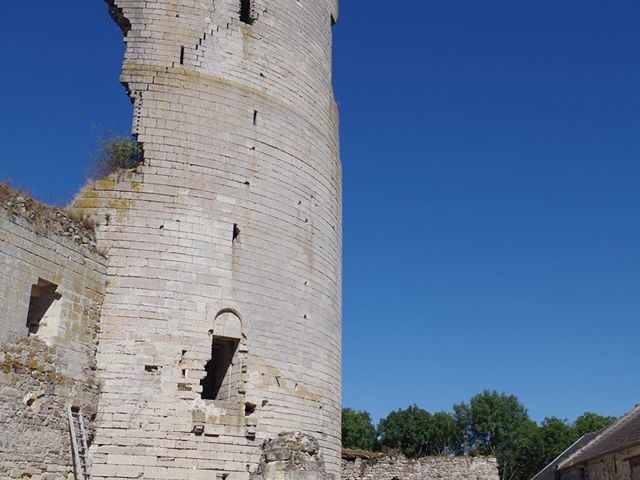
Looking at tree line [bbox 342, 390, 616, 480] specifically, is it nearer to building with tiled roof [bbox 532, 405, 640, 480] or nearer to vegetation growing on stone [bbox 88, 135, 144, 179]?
building with tiled roof [bbox 532, 405, 640, 480]

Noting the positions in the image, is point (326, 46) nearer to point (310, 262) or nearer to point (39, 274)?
point (310, 262)

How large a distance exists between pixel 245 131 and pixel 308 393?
4.89m

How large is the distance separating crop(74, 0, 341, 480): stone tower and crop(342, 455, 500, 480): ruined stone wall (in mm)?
6806

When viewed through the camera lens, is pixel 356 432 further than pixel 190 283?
Yes

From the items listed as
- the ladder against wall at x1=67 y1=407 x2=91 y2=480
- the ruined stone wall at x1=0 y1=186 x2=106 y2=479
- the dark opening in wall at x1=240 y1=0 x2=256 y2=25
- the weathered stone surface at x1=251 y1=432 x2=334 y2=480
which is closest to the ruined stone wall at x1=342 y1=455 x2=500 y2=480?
the weathered stone surface at x1=251 y1=432 x2=334 y2=480

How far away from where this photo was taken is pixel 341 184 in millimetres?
16891

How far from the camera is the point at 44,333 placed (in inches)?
419

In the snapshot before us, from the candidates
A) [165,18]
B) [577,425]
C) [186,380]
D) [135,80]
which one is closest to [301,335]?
[186,380]

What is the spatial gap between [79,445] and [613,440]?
1607 cm

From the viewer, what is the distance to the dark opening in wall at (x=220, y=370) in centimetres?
1213

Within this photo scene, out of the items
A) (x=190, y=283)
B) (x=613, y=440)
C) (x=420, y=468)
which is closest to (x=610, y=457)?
(x=613, y=440)

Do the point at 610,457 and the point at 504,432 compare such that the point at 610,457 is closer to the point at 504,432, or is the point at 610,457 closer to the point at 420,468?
the point at 420,468

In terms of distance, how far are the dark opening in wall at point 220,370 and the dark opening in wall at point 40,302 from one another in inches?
104

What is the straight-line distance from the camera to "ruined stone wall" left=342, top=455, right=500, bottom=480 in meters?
20.5
